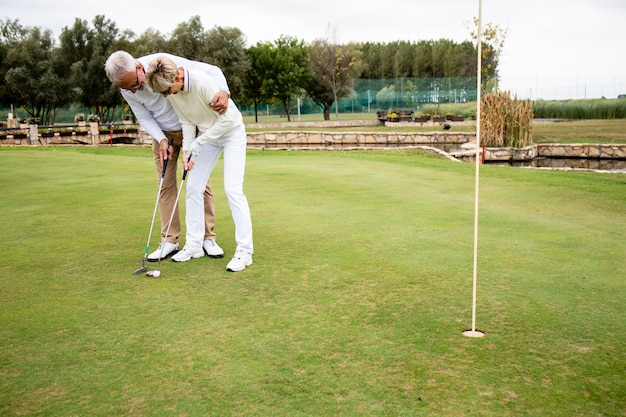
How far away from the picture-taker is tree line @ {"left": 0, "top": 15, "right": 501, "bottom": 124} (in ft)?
150

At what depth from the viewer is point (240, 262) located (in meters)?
4.57

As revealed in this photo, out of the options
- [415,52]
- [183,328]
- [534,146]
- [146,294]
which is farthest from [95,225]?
[415,52]

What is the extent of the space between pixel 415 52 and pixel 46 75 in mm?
47763

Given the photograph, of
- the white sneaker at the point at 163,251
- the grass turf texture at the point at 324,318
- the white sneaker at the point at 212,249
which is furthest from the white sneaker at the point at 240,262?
the white sneaker at the point at 163,251

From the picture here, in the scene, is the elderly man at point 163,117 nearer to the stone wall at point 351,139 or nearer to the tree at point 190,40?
the stone wall at point 351,139

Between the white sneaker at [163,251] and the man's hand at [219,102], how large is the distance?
1.23 metres

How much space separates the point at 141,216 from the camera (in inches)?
268

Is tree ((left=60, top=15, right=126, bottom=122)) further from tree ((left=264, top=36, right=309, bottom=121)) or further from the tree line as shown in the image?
tree ((left=264, top=36, right=309, bottom=121))

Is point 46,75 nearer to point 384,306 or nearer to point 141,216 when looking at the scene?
point 141,216

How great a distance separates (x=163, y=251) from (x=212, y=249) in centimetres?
41

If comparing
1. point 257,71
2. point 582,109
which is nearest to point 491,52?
point 582,109

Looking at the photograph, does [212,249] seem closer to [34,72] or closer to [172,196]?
[172,196]

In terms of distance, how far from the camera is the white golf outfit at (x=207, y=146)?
4551mm

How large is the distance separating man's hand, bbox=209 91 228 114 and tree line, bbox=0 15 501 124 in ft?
112
